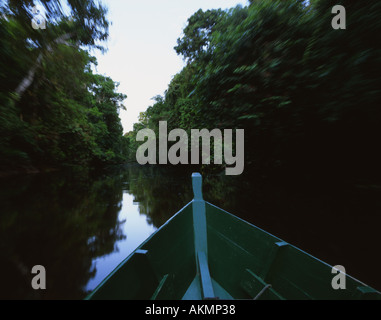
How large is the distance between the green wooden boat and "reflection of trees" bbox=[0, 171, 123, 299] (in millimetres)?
1339

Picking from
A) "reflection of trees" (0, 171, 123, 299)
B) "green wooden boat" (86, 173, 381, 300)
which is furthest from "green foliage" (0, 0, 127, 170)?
"green wooden boat" (86, 173, 381, 300)

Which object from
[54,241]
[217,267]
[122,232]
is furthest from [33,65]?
[217,267]

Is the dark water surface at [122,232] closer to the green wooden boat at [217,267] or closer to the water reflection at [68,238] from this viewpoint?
the water reflection at [68,238]

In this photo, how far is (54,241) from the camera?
3.44m

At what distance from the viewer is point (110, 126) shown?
27953mm

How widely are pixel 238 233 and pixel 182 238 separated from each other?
0.76 metres

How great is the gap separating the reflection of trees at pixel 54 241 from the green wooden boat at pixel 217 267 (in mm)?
1339

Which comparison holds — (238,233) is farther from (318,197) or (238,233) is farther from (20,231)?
(20,231)

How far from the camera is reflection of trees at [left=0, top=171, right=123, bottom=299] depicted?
7.50ft

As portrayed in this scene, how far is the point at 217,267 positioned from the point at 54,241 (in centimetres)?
343

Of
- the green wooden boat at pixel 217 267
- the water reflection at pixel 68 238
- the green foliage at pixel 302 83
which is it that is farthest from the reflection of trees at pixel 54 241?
the green foliage at pixel 302 83
